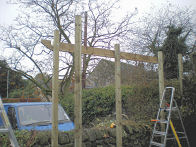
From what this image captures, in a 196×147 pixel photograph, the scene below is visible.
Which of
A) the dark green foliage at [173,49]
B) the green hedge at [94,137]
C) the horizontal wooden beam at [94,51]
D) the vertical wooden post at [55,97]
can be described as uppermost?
the dark green foliage at [173,49]

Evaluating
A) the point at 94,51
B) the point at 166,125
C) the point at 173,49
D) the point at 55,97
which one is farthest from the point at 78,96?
the point at 173,49

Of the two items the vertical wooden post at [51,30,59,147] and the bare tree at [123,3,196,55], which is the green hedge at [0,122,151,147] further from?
the bare tree at [123,3,196,55]

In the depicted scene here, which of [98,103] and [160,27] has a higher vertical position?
[160,27]

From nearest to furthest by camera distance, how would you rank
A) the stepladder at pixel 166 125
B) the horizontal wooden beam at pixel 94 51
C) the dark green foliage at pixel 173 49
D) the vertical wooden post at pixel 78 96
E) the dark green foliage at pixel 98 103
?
the vertical wooden post at pixel 78 96 < the horizontal wooden beam at pixel 94 51 < the stepladder at pixel 166 125 < the dark green foliage at pixel 98 103 < the dark green foliage at pixel 173 49

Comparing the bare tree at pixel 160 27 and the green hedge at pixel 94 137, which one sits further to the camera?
the bare tree at pixel 160 27

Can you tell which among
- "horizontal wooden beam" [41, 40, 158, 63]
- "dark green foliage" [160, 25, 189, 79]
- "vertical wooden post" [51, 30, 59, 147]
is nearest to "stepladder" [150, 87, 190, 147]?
"horizontal wooden beam" [41, 40, 158, 63]

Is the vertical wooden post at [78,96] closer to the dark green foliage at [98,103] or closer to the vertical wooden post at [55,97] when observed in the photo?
the vertical wooden post at [55,97]

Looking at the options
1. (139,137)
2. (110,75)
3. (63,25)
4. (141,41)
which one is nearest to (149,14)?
(141,41)

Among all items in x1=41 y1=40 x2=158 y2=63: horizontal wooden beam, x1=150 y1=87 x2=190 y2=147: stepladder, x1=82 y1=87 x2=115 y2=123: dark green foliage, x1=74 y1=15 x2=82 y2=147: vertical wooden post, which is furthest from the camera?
x1=82 y1=87 x2=115 y2=123: dark green foliage

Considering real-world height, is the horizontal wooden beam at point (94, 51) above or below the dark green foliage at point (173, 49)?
below

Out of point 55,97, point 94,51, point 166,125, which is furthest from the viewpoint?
point 166,125

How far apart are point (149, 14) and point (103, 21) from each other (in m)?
4.41

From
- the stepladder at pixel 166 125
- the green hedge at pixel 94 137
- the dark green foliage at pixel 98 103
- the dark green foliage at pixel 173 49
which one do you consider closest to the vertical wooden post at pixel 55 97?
the green hedge at pixel 94 137

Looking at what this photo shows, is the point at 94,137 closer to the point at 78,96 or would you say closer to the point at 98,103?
the point at 78,96
